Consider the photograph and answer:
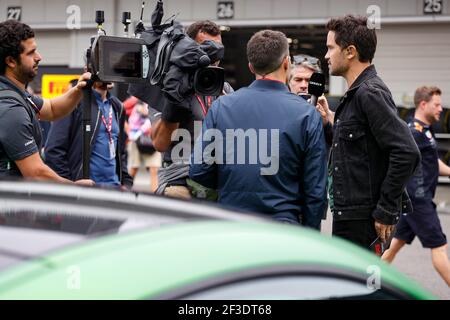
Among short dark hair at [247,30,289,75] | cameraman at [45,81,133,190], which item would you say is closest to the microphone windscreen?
short dark hair at [247,30,289,75]

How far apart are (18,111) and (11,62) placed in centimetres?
A: 43

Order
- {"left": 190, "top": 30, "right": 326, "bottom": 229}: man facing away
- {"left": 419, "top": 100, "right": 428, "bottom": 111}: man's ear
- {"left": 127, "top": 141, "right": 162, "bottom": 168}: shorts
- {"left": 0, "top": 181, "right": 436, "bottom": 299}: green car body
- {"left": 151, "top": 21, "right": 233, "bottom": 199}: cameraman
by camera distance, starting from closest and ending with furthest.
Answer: {"left": 0, "top": 181, "right": 436, "bottom": 299}: green car body < {"left": 190, "top": 30, "right": 326, "bottom": 229}: man facing away < {"left": 151, "top": 21, "right": 233, "bottom": 199}: cameraman < {"left": 419, "top": 100, "right": 428, "bottom": 111}: man's ear < {"left": 127, "top": 141, "right": 162, "bottom": 168}: shorts

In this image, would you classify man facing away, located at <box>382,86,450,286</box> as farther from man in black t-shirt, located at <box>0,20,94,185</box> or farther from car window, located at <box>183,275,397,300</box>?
car window, located at <box>183,275,397,300</box>

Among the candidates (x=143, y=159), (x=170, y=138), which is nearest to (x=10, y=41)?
(x=170, y=138)

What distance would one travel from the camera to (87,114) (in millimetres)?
4688

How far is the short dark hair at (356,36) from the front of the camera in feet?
13.5

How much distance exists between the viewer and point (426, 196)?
21.9 feet

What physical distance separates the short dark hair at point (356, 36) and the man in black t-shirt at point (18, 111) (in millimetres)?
1472

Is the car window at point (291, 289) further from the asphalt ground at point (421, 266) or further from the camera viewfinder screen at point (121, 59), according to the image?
the asphalt ground at point (421, 266)

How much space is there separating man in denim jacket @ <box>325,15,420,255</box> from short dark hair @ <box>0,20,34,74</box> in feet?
5.66

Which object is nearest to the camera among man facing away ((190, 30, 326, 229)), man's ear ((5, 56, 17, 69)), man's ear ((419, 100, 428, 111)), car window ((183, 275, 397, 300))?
car window ((183, 275, 397, 300))

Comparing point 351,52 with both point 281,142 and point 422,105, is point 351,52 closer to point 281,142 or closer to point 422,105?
point 281,142

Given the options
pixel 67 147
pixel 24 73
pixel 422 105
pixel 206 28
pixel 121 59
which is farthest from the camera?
pixel 422 105

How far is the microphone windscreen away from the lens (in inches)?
171
